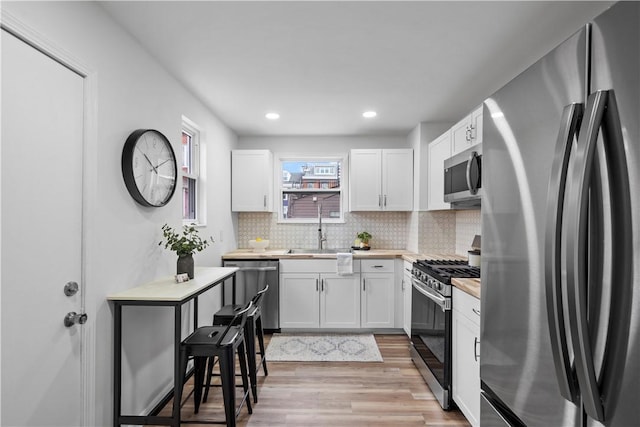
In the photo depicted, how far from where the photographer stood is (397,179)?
419 cm

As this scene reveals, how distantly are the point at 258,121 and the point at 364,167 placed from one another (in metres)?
1.43

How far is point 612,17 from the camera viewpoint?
0.73 metres

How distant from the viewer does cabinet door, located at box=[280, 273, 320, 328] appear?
3885 mm

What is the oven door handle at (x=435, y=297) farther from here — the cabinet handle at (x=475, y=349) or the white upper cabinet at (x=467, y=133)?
the white upper cabinet at (x=467, y=133)

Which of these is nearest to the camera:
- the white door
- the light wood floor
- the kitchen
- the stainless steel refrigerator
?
the stainless steel refrigerator

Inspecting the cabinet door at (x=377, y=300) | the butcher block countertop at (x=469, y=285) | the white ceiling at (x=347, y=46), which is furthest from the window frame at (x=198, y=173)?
the butcher block countertop at (x=469, y=285)

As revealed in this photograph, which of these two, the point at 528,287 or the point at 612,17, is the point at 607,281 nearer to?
the point at 528,287

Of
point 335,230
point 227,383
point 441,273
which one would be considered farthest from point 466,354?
point 335,230

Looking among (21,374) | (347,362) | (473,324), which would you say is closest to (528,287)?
(473,324)

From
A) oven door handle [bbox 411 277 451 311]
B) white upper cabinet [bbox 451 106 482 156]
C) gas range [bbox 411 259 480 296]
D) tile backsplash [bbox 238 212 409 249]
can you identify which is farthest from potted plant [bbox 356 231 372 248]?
white upper cabinet [bbox 451 106 482 156]

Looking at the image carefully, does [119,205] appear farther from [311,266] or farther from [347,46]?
[311,266]

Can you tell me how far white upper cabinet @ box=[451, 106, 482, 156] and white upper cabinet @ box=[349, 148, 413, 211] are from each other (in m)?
1.17

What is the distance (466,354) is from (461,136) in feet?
5.67

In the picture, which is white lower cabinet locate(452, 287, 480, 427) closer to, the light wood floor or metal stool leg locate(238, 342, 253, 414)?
the light wood floor
